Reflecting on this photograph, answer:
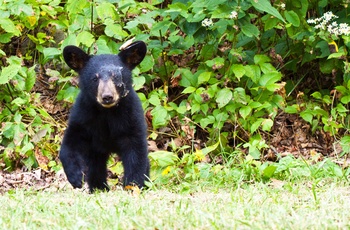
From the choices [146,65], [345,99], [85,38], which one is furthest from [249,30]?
[85,38]

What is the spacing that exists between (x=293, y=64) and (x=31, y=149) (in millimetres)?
3570

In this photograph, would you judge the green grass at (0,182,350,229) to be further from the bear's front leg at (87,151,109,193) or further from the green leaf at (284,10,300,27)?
the green leaf at (284,10,300,27)

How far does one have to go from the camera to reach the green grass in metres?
4.29

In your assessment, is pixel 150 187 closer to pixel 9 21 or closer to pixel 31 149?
pixel 31 149

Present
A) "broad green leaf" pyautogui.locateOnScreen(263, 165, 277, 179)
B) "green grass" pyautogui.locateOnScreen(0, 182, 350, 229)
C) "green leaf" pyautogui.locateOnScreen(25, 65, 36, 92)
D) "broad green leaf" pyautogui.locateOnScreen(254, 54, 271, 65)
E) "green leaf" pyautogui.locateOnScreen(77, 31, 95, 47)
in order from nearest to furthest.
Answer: "green grass" pyautogui.locateOnScreen(0, 182, 350, 229) < "broad green leaf" pyautogui.locateOnScreen(263, 165, 277, 179) < "green leaf" pyautogui.locateOnScreen(77, 31, 95, 47) < "broad green leaf" pyautogui.locateOnScreen(254, 54, 271, 65) < "green leaf" pyautogui.locateOnScreen(25, 65, 36, 92)

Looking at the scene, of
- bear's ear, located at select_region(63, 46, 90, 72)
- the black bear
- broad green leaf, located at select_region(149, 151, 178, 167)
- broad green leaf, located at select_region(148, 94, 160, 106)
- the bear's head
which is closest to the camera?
the bear's head

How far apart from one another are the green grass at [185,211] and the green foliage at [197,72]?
2.58 metres

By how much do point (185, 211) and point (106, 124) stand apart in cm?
246

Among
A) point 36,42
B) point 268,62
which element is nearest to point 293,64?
point 268,62

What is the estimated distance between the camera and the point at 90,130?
6.99 metres

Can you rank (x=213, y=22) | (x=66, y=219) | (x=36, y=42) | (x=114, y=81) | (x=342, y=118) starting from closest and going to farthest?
1. (x=66, y=219)
2. (x=114, y=81)
3. (x=213, y=22)
4. (x=342, y=118)
5. (x=36, y=42)

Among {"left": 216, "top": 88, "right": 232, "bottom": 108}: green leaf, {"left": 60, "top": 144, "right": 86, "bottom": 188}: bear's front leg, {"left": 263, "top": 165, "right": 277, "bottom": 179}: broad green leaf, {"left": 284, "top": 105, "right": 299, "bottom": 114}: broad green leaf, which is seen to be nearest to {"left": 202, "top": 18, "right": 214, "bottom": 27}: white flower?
{"left": 216, "top": 88, "right": 232, "bottom": 108}: green leaf

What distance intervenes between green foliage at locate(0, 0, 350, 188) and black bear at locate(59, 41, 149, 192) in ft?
3.87

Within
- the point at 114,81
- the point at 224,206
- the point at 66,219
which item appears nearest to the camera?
A: the point at 66,219
